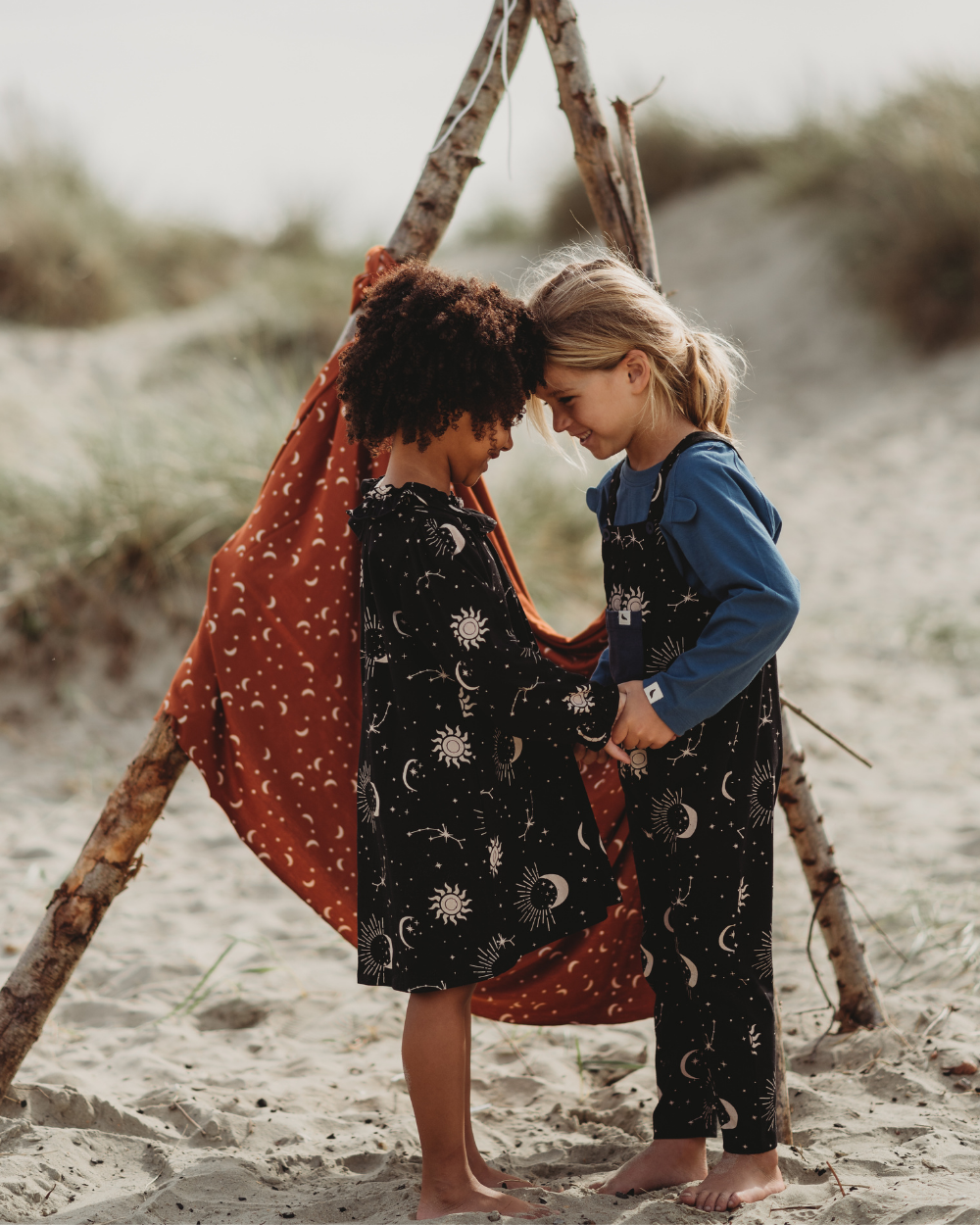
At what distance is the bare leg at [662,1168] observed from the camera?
1.99 metres

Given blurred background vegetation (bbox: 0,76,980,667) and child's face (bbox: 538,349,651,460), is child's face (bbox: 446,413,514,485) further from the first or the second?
blurred background vegetation (bbox: 0,76,980,667)

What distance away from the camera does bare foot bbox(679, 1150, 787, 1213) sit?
73.6 inches

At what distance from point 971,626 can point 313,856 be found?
14.1 ft

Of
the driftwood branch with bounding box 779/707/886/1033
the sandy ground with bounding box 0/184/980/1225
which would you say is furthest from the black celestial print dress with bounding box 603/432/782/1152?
the driftwood branch with bounding box 779/707/886/1033

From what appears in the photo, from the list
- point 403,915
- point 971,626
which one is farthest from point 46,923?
point 971,626

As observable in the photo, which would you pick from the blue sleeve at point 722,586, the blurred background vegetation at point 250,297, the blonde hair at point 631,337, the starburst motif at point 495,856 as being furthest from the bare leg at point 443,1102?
the blurred background vegetation at point 250,297

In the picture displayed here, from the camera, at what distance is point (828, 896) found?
250cm

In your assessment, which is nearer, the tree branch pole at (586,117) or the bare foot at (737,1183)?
the bare foot at (737,1183)

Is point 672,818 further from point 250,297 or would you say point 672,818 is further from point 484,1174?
point 250,297

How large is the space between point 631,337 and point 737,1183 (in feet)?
4.73

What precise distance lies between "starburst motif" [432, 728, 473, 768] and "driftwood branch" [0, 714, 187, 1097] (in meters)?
0.72

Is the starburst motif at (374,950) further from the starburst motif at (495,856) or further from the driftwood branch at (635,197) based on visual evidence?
the driftwood branch at (635,197)

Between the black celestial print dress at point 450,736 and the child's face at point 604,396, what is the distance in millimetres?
252

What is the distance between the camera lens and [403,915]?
179 centimetres
